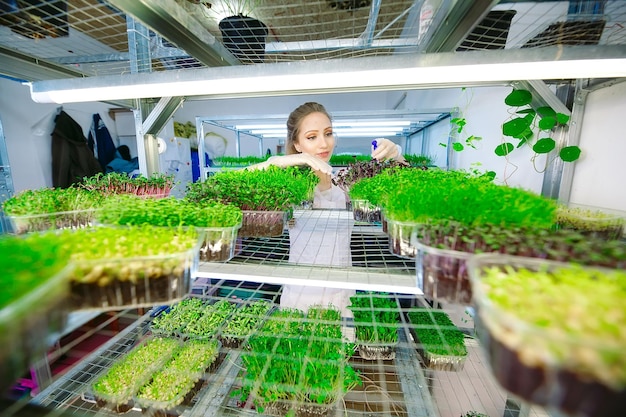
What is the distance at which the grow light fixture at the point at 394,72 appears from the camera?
1.78 feet

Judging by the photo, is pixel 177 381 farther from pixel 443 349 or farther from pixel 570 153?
pixel 570 153

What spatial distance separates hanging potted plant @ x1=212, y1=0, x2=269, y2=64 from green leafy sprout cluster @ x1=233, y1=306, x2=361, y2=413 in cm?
112

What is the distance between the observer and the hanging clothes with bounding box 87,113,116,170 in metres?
3.24

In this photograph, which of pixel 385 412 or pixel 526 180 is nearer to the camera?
pixel 385 412

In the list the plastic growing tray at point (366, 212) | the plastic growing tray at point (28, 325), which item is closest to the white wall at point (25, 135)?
the plastic growing tray at point (28, 325)

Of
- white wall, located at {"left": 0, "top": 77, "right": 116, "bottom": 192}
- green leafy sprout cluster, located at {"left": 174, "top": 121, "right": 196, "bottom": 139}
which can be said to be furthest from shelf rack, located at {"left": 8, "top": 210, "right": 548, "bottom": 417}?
green leafy sprout cluster, located at {"left": 174, "top": 121, "right": 196, "bottom": 139}

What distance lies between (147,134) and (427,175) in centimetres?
132

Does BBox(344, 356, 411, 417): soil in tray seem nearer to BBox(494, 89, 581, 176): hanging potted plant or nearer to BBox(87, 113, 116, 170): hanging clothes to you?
BBox(494, 89, 581, 176): hanging potted plant

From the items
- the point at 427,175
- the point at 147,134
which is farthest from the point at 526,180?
the point at 147,134

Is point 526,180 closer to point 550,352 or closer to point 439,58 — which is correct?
point 439,58

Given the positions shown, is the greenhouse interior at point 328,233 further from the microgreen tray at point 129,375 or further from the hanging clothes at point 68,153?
the hanging clothes at point 68,153

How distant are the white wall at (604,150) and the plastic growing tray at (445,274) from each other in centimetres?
91

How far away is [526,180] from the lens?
1.32 meters

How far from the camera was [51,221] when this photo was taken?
0.73 m
